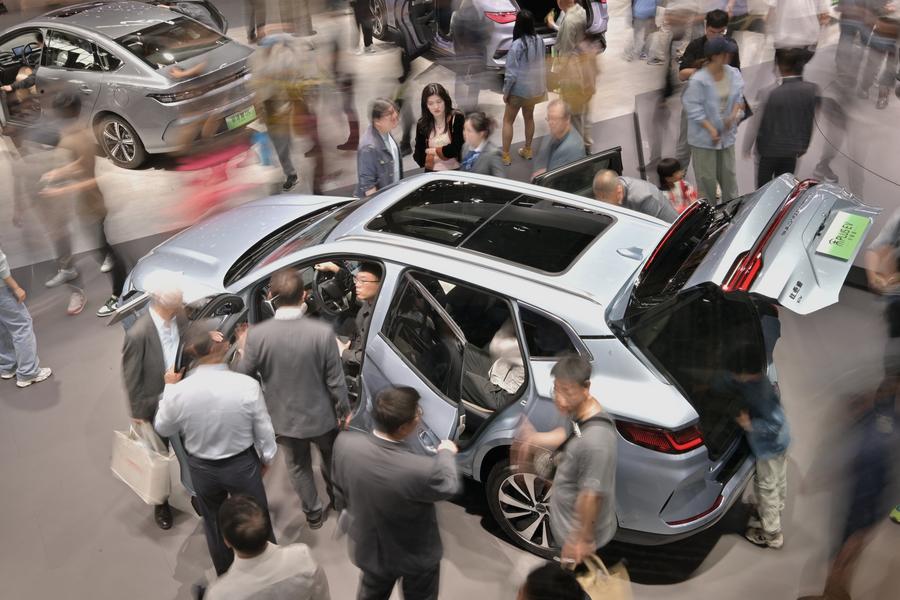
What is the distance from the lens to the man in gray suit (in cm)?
424

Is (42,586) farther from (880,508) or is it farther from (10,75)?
(10,75)

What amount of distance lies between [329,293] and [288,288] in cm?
105

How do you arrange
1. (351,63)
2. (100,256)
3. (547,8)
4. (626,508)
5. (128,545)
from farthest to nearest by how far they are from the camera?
(351,63) → (547,8) → (100,256) → (128,545) → (626,508)

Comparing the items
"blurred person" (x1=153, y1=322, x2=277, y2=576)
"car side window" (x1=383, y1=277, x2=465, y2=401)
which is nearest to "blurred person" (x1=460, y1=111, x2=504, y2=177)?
"car side window" (x1=383, y1=277, x2=465, y2=401)

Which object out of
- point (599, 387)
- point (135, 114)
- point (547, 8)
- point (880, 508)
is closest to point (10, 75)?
point (135, 114)

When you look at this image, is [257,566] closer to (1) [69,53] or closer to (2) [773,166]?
(2) [773,166]

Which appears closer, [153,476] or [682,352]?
[682,352]

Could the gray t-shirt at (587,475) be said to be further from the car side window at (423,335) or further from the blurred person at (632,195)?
the blurred person at (632,195)

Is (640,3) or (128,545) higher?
(640,3)

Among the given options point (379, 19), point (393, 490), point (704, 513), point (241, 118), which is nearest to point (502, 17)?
point (379, 19)

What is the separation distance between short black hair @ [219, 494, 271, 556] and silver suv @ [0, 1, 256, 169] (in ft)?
21.0

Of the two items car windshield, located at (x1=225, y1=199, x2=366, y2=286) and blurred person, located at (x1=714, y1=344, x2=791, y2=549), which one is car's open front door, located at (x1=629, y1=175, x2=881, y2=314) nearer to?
blurred person, located at (x1=714, y1=344, x2=791, y2=549)

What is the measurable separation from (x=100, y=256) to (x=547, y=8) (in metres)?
6.31

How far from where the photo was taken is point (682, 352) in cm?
415
